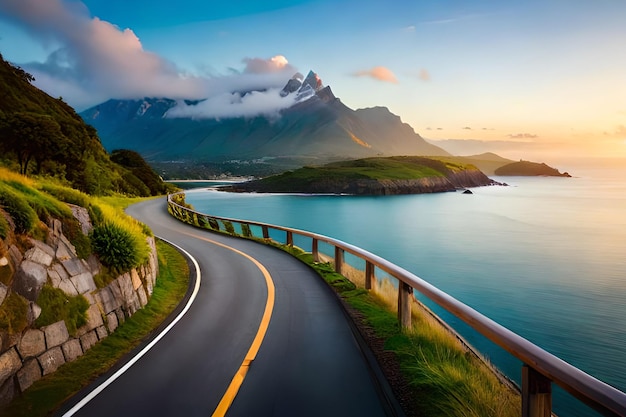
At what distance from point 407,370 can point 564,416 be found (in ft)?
20.1

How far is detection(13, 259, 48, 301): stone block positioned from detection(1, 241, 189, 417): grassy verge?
4.05 ft

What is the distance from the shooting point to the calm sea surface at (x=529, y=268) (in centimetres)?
1469

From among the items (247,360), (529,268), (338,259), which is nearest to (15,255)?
(247,360)

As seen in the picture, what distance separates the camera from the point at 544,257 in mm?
34906

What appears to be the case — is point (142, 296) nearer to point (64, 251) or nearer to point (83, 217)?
point (83, 217)

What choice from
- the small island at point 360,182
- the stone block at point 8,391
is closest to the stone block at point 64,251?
the stone block at point 8,391

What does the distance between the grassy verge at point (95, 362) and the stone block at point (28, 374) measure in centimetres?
7

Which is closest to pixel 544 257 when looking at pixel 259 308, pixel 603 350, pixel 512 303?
pixel 512 303

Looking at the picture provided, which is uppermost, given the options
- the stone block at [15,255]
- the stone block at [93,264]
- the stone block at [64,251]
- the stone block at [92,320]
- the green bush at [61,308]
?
the stone block at [15,255]

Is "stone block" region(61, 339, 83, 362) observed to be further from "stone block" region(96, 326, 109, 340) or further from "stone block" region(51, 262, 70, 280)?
"stone block" region(51, 262, 70, 280)

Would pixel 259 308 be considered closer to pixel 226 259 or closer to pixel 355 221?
pixel 226 259

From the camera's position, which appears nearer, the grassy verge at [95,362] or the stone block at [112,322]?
the grassy verge at [95,362]

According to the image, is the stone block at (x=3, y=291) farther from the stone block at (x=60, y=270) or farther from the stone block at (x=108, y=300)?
the stone block at (x=108, y=300)

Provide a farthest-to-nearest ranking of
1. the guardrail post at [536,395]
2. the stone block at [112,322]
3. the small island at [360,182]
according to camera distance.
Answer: the small island at [360,182] → the stone block at [112,322] → the guardrail post at [536,395]
